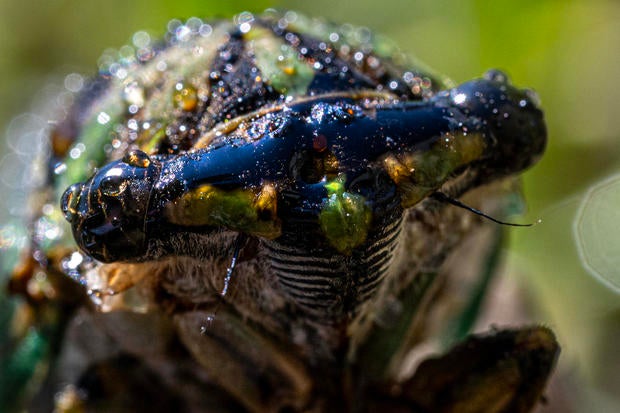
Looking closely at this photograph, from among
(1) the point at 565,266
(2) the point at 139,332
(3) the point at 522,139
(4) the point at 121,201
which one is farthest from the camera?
(1) the point at 565,266

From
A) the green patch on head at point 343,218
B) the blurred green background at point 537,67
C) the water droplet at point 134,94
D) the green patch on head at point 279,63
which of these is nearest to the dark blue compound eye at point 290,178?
the green patch on head at point 343,218

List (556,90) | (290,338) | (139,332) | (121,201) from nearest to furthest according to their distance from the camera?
(121,201), (290,338), (139,332), (556,90)

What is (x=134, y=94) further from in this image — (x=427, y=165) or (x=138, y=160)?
(x=427, y=165)

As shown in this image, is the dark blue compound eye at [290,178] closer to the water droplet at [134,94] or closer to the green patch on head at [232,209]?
the green patch on head at [232,209]

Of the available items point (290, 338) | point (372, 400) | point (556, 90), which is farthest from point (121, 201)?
point (556, 90)

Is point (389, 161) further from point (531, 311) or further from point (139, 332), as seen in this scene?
point (531, 311)

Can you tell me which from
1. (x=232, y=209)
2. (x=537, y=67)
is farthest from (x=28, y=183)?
(x=537, y=67)

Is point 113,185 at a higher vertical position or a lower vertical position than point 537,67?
higher
